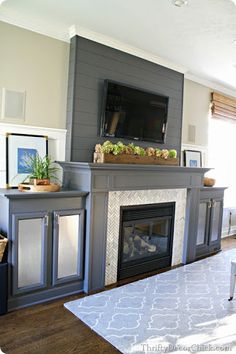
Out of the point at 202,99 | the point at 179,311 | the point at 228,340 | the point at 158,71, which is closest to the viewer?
the point at 228,340

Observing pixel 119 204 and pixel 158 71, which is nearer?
pixel 119 204

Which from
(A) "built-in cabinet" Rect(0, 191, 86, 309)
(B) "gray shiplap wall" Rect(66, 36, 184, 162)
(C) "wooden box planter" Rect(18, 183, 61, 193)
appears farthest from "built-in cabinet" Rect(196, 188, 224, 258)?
(C) "wooden box planter" Rect(18, 183, 61, 193)

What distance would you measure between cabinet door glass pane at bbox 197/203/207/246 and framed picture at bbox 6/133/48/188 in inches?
98.0

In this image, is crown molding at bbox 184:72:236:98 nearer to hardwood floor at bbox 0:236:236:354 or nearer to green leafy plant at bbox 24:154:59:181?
green leafy plant at bbox 24:154:59:181

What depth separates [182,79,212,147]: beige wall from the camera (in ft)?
14.7

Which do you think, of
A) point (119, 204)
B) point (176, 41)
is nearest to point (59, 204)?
point (119, 204)

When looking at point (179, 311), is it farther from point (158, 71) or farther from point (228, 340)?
point (158, 71)

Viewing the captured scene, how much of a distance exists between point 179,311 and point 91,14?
9.67 feet

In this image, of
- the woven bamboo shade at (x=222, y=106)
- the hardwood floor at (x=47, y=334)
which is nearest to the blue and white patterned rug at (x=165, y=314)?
the hardwood floor at (x=47, y=334)

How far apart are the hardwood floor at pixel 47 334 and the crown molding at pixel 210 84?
3766mm

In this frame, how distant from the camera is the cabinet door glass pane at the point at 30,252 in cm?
248

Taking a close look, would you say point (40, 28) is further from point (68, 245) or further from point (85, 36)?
point (68, 245)

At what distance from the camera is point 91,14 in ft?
8.98

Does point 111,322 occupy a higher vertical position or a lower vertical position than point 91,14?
lower
